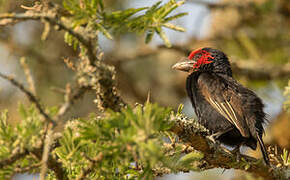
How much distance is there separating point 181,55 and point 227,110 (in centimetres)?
340

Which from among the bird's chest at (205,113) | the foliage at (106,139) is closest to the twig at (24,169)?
the foliage at (106,139)

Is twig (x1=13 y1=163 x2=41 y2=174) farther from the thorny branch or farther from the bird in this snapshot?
the bird

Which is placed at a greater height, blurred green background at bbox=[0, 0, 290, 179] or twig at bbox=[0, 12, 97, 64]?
blurred green background at bbox=[0, 0, 290, 179]

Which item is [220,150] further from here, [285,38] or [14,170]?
[285,38]

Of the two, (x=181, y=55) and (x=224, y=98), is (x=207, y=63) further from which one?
(x=181, y=55)

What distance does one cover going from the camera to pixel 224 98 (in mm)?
3920

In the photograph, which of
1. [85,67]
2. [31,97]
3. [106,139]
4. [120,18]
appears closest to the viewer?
[31,97]

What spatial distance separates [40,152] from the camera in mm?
1984

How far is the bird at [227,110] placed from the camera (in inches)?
149

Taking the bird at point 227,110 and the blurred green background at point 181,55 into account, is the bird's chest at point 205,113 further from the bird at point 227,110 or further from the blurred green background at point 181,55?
the blurred green background at point 181,55

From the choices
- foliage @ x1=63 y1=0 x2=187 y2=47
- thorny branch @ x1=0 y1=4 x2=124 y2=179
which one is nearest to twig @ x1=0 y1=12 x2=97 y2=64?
thorny branch @ x1=0 y1=4 x2=124 y2=179

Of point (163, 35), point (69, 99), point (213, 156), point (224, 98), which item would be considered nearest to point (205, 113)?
point (224, 98)

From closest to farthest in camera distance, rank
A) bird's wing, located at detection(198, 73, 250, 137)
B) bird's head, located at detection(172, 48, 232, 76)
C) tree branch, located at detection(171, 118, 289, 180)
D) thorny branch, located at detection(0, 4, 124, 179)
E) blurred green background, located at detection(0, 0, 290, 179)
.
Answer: thorny branch, located at detection(0, 4, 124, 179)
tree branch, located at detection(171, 118, 289, 180)
bird's wing, located at detection(198, 73, 250, 137)
bird's head, located at detection(172, 48, 232, 76)
blurred green background, located at detection(0, 0, 290, 179)

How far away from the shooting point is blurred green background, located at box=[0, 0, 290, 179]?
19.8ft
